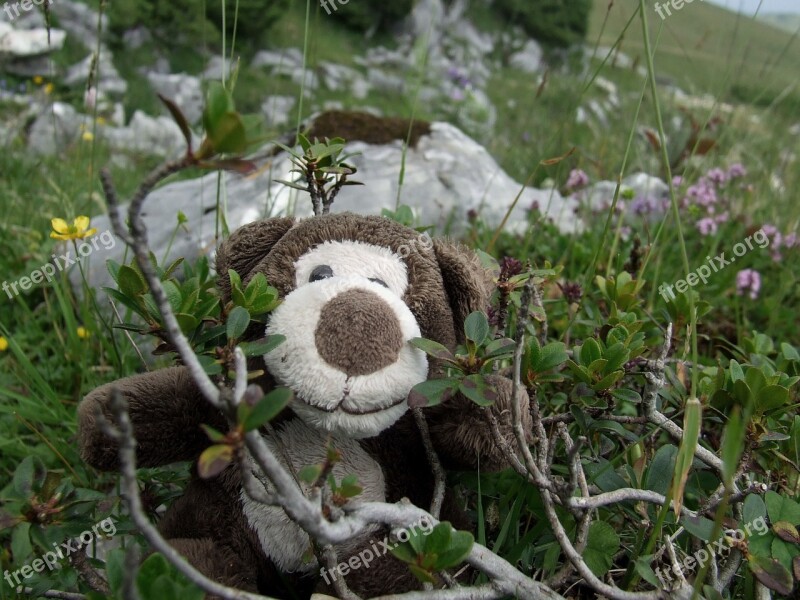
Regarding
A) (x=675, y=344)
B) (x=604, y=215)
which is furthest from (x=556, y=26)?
(x=675, y=344)

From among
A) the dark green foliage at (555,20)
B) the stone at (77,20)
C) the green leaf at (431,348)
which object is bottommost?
the stone at (77,20)

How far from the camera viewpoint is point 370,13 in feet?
71.7

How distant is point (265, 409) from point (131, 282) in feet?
1.60

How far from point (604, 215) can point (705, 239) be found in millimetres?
528

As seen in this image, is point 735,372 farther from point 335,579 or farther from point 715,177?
point 715,177

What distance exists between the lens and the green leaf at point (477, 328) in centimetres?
93

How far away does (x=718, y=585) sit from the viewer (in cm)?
91

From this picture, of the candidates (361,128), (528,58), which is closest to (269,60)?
(528,58)

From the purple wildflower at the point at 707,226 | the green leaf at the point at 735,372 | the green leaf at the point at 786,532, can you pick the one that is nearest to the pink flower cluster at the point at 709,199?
the purple wildflower at the point at 707,226

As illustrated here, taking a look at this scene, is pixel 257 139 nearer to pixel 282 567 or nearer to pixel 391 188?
pixel 282 567

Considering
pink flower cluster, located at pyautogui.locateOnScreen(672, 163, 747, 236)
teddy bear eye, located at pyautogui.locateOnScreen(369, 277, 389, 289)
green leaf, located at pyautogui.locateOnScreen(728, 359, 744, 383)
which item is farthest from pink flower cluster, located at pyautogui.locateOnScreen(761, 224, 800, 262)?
teddy bear eye, located at pyautogui.locateOnScreen(369, 277, 389, 289)

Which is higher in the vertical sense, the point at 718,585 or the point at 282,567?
the point at 718,585

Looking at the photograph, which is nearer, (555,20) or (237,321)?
(237,321)
